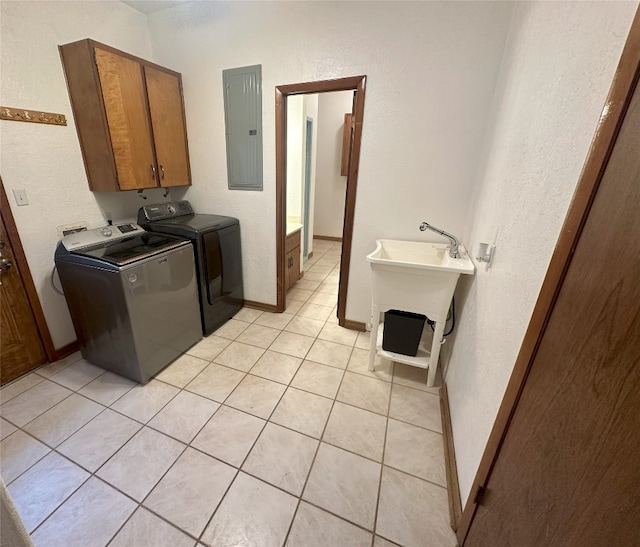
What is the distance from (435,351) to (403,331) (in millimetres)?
243

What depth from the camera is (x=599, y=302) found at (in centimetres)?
58

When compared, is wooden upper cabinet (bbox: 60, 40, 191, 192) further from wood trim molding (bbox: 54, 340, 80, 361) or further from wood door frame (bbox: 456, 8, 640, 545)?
wood door frame (bbox: 456, 8, 640, 545)

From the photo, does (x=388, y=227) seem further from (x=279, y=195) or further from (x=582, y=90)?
(x=582, y=90)

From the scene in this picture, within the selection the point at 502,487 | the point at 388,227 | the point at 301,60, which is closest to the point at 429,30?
the point at 301,60

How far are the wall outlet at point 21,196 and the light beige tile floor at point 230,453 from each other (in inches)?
46.5

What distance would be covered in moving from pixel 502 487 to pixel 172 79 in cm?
333

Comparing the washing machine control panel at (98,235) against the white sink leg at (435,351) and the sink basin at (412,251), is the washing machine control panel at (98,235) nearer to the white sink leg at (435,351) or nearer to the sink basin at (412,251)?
the sink basin at (412,251)

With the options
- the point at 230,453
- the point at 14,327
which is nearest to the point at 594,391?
the point at 230,453

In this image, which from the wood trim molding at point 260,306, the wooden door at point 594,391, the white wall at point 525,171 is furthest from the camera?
the wood trim molding at point 260,306

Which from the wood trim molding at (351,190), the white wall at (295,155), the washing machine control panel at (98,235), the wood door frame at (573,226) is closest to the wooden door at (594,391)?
the wood door frame at (573,226)

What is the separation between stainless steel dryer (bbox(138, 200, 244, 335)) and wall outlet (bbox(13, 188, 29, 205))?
2.30ft

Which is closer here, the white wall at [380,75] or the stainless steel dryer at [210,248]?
the white wall at [380,75]

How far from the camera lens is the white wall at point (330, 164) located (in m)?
4.94

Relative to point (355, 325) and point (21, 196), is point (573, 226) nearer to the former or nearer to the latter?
point (355, 325)
